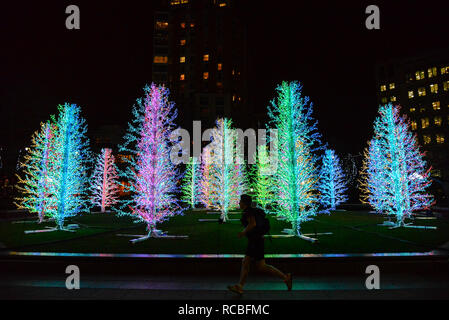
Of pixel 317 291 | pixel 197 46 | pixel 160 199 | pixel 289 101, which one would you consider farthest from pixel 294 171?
pixel 197 46

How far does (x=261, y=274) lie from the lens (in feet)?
22.5

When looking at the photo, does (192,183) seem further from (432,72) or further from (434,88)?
(432,72)

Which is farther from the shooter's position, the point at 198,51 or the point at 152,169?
the point at 198,51

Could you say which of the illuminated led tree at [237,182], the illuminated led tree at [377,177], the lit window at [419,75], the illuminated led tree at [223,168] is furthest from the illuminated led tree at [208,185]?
the lit window at [419,75]

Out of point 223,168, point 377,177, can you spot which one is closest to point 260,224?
point 223,168

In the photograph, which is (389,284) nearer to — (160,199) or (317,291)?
(317,291)

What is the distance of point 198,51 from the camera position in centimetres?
8200

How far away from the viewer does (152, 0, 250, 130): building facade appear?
8100 centimetres

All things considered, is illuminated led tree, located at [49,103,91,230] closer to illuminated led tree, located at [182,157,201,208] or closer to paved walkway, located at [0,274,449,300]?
paved walkway, located at [0,274,449,300]

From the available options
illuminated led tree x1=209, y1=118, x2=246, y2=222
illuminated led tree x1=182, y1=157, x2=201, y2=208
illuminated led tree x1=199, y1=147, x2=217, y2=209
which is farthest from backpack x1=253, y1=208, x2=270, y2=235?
illuminated led tree x1=182, y1=157, x2=201, y2=208

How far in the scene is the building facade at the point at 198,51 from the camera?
3189 inches

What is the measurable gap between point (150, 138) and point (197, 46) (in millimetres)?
77229

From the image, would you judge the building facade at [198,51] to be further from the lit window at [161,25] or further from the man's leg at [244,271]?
the man's leg at [244,271]

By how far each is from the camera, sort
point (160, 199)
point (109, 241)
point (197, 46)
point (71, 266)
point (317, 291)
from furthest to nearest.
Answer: point (197, 46), point (160, 199), point (109, 241), point (71, 266), point (317, 291)
